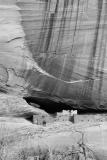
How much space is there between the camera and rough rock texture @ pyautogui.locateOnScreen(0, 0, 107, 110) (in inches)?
316

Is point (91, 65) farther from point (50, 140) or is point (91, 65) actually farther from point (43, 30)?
point (50, 140)

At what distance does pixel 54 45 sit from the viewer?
816 centimetres

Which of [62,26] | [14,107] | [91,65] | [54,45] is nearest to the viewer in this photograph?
[62,26]

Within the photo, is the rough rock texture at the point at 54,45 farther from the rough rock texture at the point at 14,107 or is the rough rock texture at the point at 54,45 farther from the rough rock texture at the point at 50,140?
the rough rock texture at the point at 50,140

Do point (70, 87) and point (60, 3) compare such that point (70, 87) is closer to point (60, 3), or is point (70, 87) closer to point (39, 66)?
point (39, 66)

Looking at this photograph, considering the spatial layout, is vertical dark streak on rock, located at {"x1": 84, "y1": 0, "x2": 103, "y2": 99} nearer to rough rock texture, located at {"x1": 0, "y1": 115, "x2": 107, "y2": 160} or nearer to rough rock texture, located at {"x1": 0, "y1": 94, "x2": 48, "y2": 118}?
rough rock texture, located at {"x1": 0, "y1": 115, "x2": 107, "y2": 160}

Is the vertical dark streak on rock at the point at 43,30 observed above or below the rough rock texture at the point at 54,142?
above

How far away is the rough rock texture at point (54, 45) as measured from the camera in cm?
802

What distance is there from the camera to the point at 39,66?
8.39 m

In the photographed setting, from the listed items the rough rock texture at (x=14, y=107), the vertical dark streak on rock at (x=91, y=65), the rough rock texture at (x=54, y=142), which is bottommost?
the rough rock texture at (x=54, y=142)

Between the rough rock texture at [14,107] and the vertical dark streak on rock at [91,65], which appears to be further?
the rough rock texture at [14,107]

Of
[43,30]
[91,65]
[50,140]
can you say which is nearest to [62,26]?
[43,30]

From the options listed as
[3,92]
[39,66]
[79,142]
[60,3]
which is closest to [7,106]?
[3,92]

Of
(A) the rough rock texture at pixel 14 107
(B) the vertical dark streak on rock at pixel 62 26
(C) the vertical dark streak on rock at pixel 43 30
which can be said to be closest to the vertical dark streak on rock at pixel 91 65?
(B) the vertical dark streak on rock at pixel 62 26
